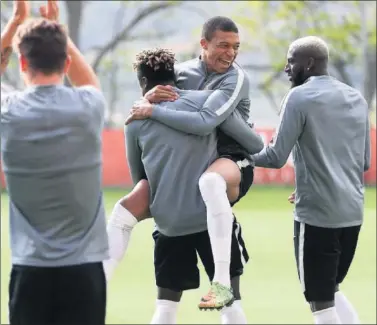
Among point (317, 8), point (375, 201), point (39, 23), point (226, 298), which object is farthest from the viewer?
point (317, 8)

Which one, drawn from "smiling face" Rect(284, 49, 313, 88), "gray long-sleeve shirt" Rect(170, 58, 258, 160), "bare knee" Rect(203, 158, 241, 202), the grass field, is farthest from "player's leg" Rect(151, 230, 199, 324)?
the grass field

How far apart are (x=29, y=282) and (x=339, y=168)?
2214mm

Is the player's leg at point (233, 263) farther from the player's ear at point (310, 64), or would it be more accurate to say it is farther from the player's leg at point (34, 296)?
the player's leg at point (34, 296)

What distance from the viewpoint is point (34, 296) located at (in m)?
4.42

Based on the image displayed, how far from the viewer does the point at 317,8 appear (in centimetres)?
3931

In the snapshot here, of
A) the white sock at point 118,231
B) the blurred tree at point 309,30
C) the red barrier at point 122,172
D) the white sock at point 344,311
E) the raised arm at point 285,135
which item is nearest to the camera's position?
A: the white sock at point 118,231

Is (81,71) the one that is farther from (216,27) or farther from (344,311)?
(344,311)

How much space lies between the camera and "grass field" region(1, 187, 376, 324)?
10766 millimetres

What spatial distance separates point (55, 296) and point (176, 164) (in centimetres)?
130

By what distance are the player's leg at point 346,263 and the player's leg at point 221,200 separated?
0.90 m

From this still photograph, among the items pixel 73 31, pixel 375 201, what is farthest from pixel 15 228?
pixel 73 31

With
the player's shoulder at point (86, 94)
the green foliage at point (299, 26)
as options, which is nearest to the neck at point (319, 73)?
the player's shoulder at point (86, 94)

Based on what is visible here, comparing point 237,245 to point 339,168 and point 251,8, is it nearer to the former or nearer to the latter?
point 339,168

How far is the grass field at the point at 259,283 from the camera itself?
35.3 ft
